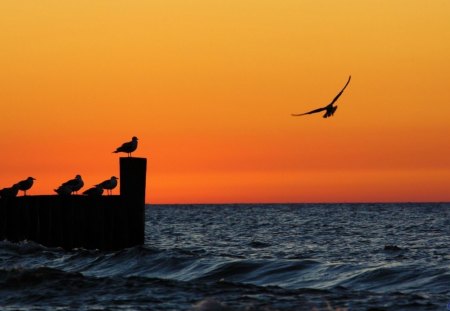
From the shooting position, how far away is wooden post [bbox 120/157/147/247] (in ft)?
108

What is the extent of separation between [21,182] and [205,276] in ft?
47.0

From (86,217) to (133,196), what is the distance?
240cm

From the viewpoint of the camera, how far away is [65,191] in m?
37.2

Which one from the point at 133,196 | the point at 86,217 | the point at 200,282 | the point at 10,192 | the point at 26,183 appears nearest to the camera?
the point at 200,282

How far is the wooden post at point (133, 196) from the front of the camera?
3303 centimetres

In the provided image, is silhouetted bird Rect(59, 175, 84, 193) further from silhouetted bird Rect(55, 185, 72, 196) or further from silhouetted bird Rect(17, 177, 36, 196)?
silhouetted bird Rect(17, 177, 36, 196)

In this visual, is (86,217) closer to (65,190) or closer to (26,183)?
(65,190)

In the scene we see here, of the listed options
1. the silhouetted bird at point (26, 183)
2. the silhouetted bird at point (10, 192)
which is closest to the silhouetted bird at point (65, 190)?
the silhouetted bird at point (10, 192)

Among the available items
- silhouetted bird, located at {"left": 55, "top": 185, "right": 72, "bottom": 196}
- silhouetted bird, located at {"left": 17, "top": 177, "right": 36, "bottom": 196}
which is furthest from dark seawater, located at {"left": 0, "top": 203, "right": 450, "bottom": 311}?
silhouetted bird, located at {"left": 17, "top": 177, "right": 36, "bottom": 196}

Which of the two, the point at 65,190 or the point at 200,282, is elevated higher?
the point at 65,190

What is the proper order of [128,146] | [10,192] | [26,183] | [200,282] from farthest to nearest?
[26,183] → [10,192] → [128,146] → [200,282]

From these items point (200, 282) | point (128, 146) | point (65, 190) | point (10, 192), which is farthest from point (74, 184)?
point (200, 282)

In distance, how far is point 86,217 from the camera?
3481 centimetres

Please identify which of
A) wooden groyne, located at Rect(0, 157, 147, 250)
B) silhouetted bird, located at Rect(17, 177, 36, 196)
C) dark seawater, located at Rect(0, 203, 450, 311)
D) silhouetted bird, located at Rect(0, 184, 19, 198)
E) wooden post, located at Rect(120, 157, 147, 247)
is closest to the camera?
dark seawater, located at Rect(0, 203, 450, 311)
